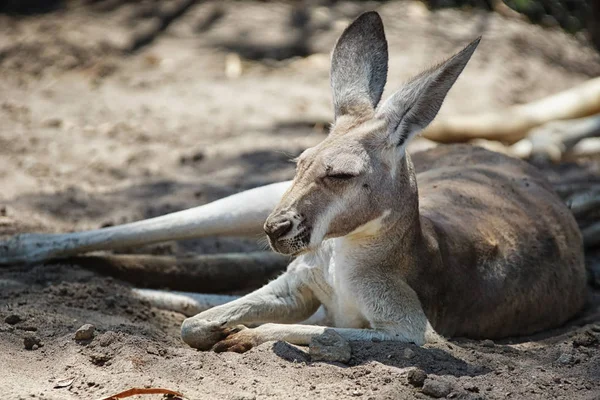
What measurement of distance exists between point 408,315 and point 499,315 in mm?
628

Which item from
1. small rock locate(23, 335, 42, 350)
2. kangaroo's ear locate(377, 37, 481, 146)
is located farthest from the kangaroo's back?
small rock locate(23, 335, 42, 350)

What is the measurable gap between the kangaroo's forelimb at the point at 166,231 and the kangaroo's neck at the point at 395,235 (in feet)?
2.53

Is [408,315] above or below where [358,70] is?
below

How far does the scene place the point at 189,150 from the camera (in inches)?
250

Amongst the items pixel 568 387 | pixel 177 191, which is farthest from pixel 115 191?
pixel 568 387

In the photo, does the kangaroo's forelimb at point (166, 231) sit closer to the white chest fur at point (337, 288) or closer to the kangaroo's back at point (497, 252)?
the white chest fur at point (337, 288)

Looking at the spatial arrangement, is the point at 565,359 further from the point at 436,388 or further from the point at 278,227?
the point at 278,227

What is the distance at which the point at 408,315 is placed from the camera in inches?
139

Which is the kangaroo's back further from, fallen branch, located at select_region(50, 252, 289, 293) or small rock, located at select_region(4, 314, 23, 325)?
small rock, located at select_region(4, 314, 23, 325)

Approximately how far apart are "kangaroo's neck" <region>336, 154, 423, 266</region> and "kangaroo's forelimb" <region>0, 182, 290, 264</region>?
0.77 meters

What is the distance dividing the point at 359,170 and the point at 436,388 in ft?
2.59

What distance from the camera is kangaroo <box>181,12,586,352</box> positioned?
11.0ft

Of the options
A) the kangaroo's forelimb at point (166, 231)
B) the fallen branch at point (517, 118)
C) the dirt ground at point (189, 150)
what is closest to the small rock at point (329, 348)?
the dirt ground at point (189, 150)

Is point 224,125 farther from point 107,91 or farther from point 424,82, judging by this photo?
point 424,82
